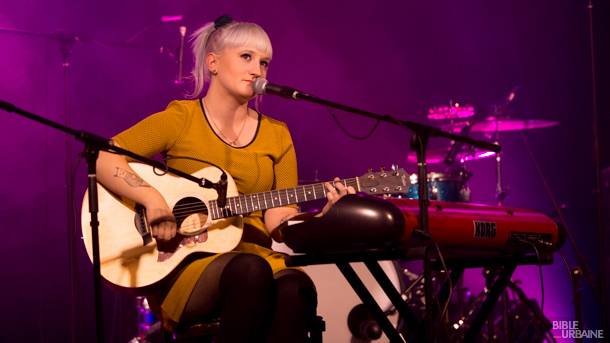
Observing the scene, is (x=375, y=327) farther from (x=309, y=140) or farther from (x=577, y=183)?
(x=577, y=183)

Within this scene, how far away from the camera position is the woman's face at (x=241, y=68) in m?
3.21

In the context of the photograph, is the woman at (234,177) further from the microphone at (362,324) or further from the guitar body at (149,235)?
the microphone at (362,324)

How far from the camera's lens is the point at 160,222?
2.83m

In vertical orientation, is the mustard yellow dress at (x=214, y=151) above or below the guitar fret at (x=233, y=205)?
above

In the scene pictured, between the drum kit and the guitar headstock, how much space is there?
4.61 feet

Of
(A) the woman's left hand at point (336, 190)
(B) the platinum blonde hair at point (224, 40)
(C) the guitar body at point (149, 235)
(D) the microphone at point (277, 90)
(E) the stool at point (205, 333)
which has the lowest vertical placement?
(E) the stool at point (205, 333)

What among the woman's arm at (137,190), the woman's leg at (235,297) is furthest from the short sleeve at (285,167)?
the woman's leg at (235,297)

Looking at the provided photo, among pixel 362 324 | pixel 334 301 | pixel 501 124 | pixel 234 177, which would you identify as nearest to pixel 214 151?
pixel 234 177

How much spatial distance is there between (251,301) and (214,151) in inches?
33.3

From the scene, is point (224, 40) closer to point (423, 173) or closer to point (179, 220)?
point (179, 220)

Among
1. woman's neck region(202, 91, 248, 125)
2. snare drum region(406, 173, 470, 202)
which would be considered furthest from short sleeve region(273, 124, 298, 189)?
snare drum region(406, 173, 470, 202)

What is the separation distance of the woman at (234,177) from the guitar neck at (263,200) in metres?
0.15

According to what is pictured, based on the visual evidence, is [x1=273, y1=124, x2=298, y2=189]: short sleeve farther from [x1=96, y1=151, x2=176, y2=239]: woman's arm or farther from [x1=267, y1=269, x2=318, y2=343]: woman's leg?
[x1=267, y1=269, x2=318, y2=343]: woman's leg

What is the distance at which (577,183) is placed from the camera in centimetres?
632
